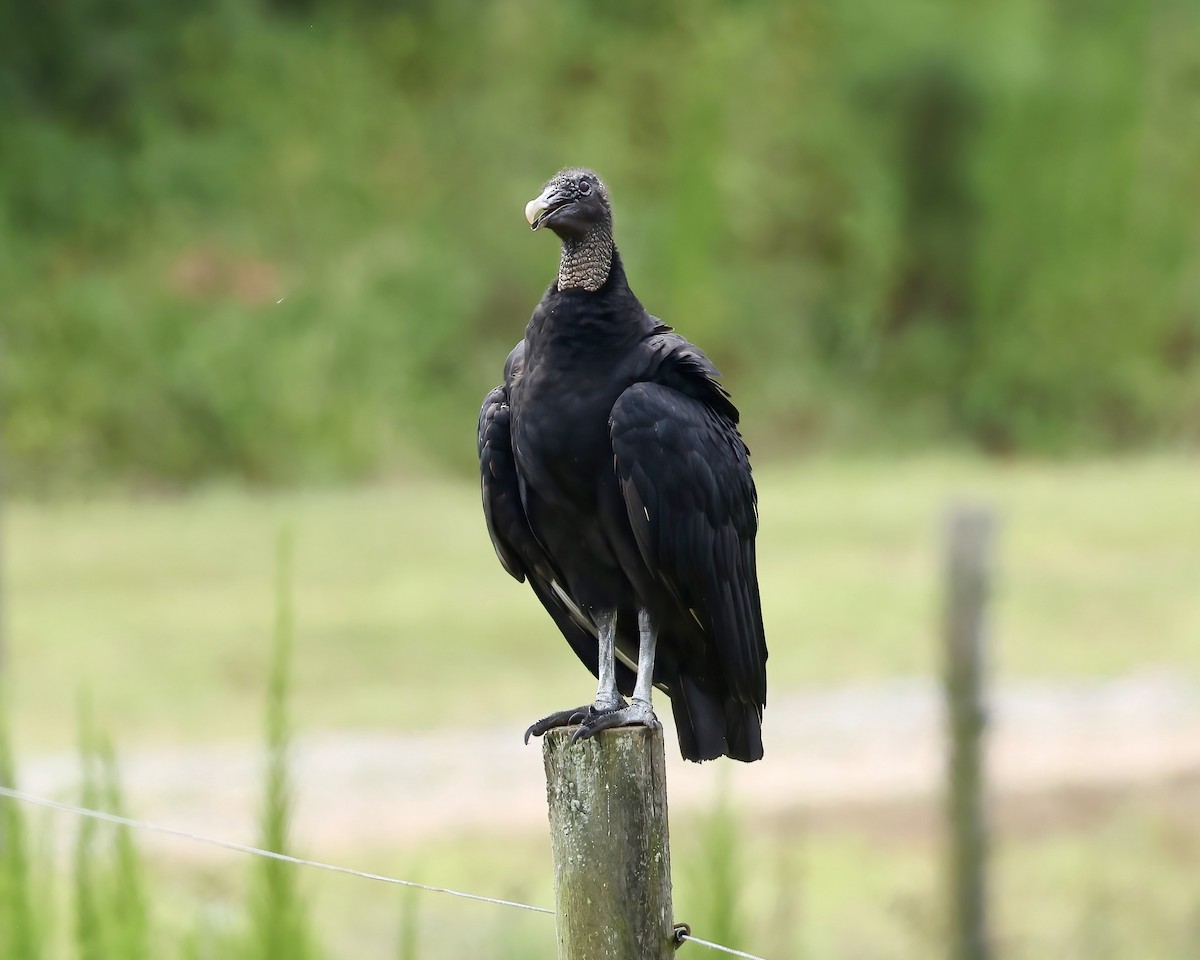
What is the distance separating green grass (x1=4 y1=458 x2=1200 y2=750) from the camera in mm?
7738

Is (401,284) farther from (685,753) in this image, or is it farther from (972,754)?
(685,753)

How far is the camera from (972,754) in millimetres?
3713

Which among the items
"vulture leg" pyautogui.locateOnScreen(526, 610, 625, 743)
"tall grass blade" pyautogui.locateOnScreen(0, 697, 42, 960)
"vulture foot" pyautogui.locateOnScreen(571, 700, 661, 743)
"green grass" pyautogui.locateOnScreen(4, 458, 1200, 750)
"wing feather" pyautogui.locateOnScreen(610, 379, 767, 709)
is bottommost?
"tall grass blade" pyautogui.locateOnScreen(0, 697, 42, 960)

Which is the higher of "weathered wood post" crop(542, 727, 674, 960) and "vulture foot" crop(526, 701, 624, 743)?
"vulture foot" crop(526, 701, 624, 743)

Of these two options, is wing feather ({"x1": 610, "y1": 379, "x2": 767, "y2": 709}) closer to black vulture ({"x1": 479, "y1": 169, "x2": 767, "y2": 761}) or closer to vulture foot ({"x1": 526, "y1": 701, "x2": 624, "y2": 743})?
black vulture ({"x1": 479, "y1": 169, "x2": 767, "y2": 761})

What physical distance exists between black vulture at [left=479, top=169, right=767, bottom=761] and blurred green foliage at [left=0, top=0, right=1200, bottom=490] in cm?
1024

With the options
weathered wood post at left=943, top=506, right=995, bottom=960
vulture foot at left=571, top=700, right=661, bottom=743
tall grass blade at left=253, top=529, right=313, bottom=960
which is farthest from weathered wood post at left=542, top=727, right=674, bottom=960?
weathered wood post at left=943, top=506, right=995, bottom=960

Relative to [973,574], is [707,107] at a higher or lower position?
higher

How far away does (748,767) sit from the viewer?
659 centimetres

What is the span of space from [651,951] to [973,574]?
2.24 m

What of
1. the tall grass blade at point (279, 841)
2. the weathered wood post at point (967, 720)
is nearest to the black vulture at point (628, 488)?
the tall grass blade at point (279, 841)

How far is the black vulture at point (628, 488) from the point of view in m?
2.07

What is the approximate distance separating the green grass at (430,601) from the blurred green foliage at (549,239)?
1.55m

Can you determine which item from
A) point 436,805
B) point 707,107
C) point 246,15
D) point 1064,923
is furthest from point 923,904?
point 246,15
